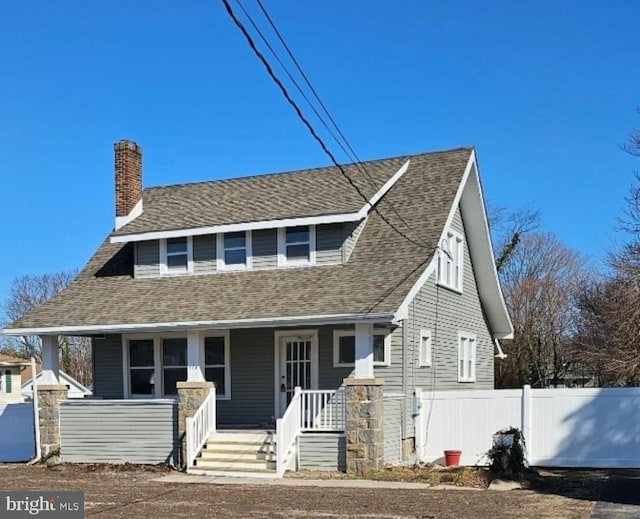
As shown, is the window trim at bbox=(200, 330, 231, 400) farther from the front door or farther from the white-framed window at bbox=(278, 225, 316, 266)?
the white-framed window at bbox=(278, 225, 316, 266)

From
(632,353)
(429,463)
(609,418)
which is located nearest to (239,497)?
(429,463)

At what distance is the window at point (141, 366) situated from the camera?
2036cm

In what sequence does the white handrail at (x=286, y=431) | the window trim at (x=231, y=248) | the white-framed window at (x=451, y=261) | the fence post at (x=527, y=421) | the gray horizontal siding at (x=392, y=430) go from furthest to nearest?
1. the white-framed window at (x=451, y=261)
2. the window trim at (x=231, y=248)
3. the fence post at (x=527, y=421)
4. the gray horizontal siding at (x=392, y=430)
5. the white handrail at (x=286, y=431)

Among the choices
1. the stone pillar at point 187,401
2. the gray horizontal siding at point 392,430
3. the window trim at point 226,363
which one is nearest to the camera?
the gray horizontal siding at point 392,430

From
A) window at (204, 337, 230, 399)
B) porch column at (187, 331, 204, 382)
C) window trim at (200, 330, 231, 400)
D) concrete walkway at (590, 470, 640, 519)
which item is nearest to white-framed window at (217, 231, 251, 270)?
window trim at (200, 330, 231, 400)

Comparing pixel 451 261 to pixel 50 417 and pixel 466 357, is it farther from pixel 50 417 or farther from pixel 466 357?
pixel 50 417

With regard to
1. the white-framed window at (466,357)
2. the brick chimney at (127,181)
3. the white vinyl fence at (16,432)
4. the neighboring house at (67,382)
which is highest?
the brick chimney at (127,181)

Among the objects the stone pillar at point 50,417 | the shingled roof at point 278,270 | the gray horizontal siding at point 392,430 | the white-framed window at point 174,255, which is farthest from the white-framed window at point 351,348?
the stone pillar at point 50,417

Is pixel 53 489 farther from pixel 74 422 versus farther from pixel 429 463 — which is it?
pixel 429 463

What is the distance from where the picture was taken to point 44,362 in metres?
19.7

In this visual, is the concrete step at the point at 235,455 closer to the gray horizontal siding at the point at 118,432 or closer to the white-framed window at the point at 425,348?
the gray horizontal siding at the point at 118,432

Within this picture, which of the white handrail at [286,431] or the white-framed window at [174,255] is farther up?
the white-framed window at [174,255]

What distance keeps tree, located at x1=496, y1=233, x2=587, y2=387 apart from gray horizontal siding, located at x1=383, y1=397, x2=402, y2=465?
20.3 meters

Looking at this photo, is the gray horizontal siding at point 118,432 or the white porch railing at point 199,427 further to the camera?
the gray horizontal siding at point 118,432
